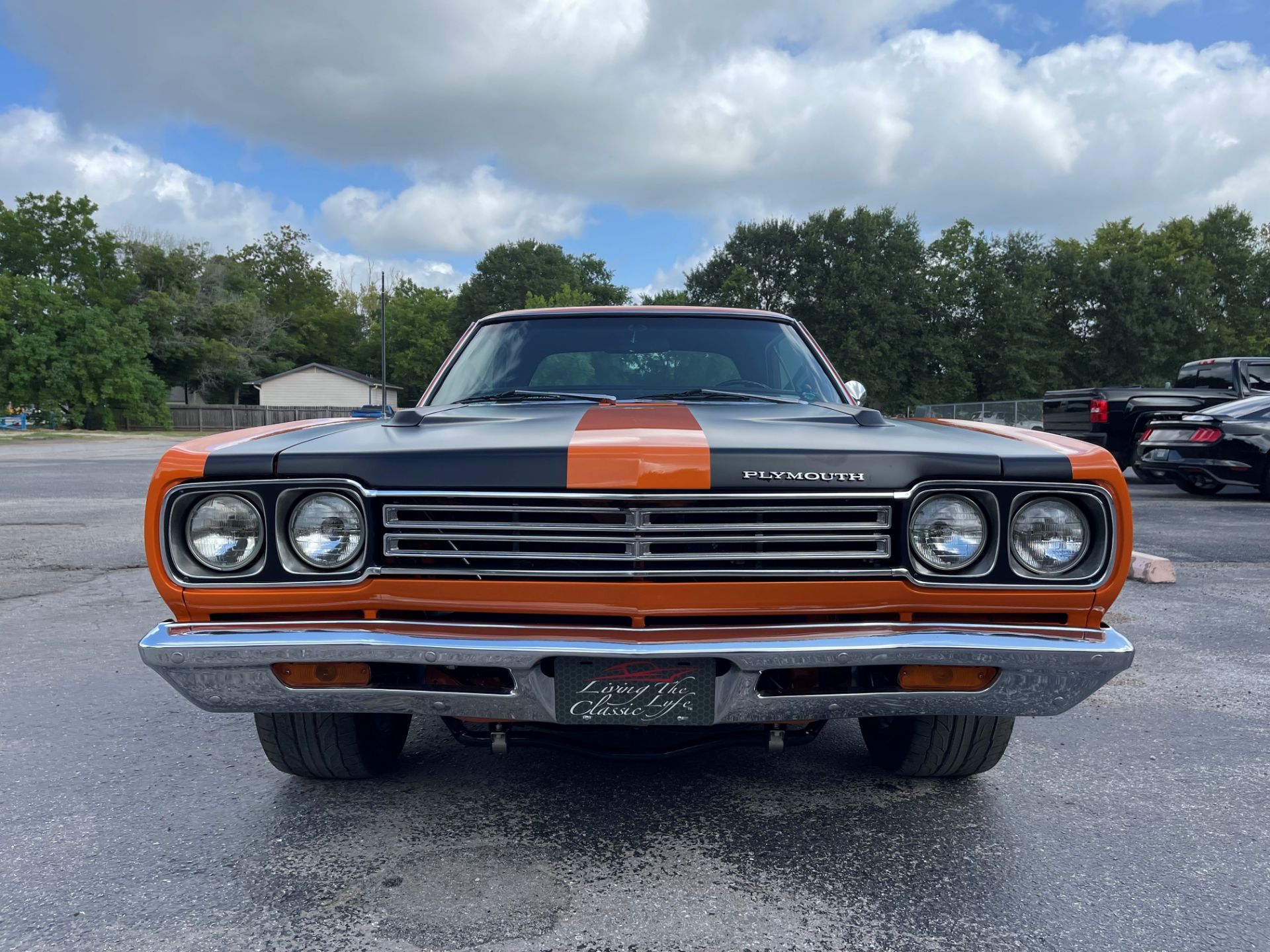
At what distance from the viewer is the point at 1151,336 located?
49.4 metres

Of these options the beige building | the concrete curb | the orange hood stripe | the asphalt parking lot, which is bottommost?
the asphalt parking lot

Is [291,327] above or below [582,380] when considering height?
above

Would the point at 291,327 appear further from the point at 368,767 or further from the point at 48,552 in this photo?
the point at 368,767

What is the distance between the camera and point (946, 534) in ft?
7.48

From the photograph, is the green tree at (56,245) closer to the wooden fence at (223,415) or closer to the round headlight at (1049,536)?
the wooden fence at (223,415)

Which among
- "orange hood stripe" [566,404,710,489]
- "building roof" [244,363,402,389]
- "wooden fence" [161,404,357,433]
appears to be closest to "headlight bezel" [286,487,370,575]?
"orange hood stripe" [566,404,710,489]

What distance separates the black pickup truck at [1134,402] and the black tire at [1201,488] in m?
0.48

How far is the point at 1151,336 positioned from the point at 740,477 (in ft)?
180

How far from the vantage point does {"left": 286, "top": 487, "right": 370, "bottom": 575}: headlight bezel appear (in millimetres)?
2258

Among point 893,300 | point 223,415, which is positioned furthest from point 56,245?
point 893,300

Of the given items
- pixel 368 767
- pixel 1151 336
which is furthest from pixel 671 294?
pixel 368 767

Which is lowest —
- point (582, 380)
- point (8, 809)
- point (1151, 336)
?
point (8, 809)

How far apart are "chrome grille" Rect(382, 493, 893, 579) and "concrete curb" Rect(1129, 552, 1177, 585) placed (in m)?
4.93

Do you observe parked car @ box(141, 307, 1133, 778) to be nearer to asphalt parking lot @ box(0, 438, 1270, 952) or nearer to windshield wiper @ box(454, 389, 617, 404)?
asphalt parking lot @ box(0, 438, 1270, 952)
